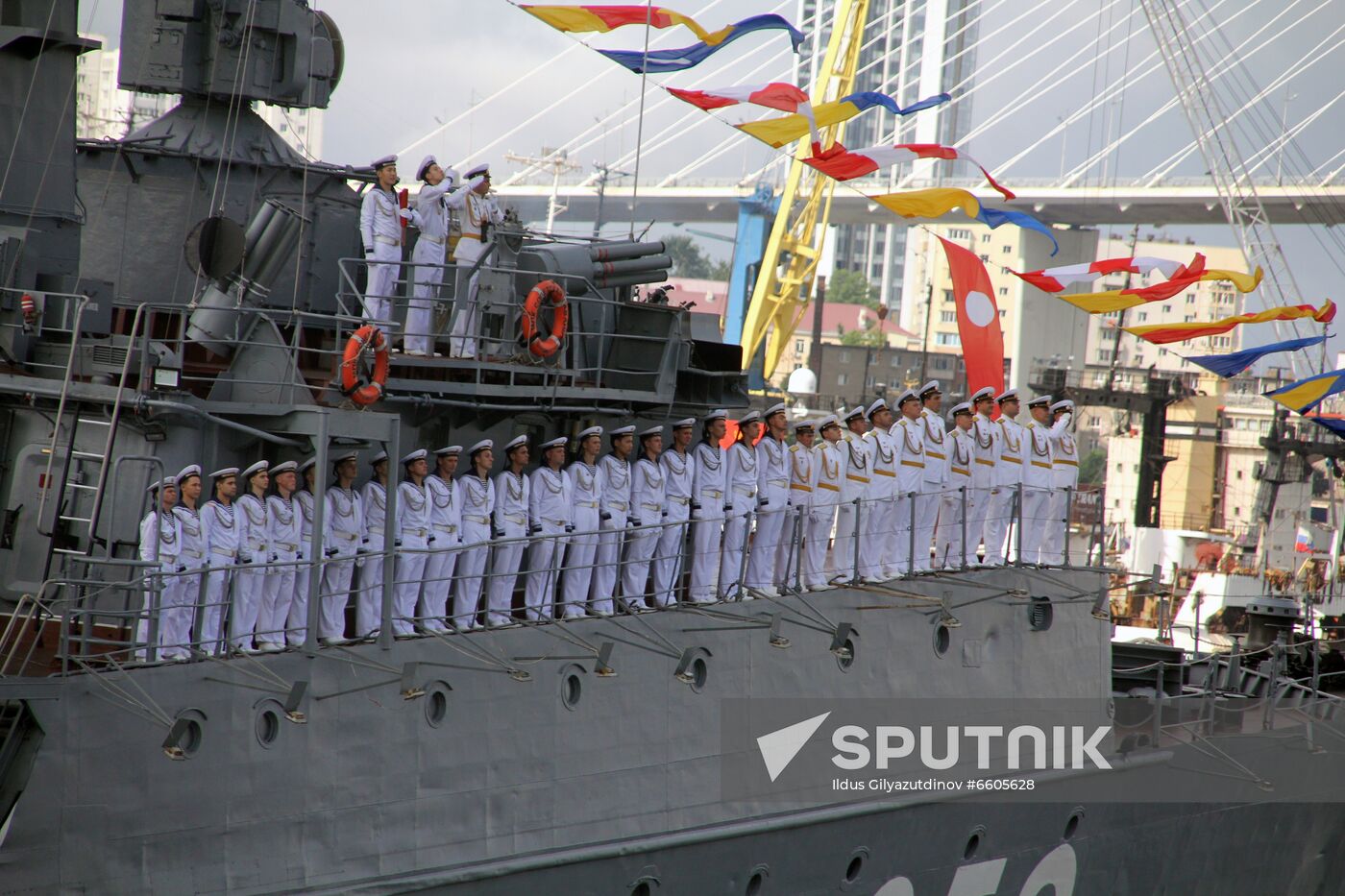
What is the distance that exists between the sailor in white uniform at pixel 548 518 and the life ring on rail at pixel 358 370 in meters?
2.05

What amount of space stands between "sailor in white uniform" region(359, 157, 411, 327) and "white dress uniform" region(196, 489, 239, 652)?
2.89m

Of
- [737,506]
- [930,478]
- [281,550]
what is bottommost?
[281,550]

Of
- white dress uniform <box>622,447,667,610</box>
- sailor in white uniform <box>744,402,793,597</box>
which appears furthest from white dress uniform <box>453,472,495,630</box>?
sailor in white uniform <box>744,402,793,597</box>

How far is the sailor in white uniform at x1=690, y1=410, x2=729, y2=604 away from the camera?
1265 cm

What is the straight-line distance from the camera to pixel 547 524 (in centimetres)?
1202

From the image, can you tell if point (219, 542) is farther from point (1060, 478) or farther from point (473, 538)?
point (1060, 478)

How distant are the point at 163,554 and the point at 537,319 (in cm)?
329

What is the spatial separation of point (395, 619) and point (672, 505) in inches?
113

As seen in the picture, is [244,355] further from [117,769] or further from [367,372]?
[117,769]

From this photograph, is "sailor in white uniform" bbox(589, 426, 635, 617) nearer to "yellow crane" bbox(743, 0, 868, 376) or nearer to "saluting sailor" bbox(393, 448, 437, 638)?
"saluting sailor" bbox(393, 448, 437, 638)

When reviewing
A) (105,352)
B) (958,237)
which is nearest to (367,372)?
(105,352)

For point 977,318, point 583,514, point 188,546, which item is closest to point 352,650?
point 188,546

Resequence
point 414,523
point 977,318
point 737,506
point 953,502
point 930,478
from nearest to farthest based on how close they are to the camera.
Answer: point 414,523 → point 737,506 → point 930,478 → point 953,502 → point 977,318

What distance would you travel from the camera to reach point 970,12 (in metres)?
92.2
